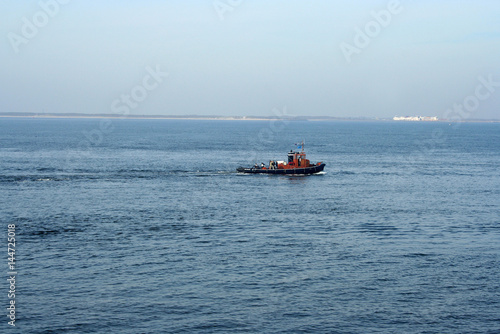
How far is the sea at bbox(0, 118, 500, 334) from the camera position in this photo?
3666 centimetres

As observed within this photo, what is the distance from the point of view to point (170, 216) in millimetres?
65562

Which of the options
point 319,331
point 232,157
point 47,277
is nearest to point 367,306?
point 319,331

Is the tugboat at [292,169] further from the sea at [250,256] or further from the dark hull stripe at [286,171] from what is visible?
the sea at [250,256]

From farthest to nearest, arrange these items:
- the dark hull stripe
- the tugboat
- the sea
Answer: the tugboat < the dark hull stripe < the sea

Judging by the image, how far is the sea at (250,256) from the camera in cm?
3666

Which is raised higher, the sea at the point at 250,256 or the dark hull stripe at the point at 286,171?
the dark hull stripe at the point at 286,171

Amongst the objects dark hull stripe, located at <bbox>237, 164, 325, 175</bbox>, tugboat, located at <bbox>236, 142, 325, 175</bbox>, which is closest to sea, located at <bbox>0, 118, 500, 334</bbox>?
dark hull stripe, located at <bbox>237, 164, 325, 175</bbox>

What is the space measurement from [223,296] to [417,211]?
37.6 metres

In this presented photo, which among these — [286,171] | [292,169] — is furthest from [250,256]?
[292,169]

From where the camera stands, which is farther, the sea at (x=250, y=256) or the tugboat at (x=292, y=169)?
the tugboat at (x=292, y=169)

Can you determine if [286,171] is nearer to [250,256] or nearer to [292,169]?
[292,169]

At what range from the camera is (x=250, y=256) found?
49.1 metres

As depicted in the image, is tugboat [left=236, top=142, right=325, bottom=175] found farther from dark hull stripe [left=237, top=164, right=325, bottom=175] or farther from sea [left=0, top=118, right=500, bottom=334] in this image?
sea [left=0, top=118, right=500, bottom=334]

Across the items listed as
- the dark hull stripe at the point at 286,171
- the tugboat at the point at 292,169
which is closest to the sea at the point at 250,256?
the dark hull stripe at the point at 286,171
